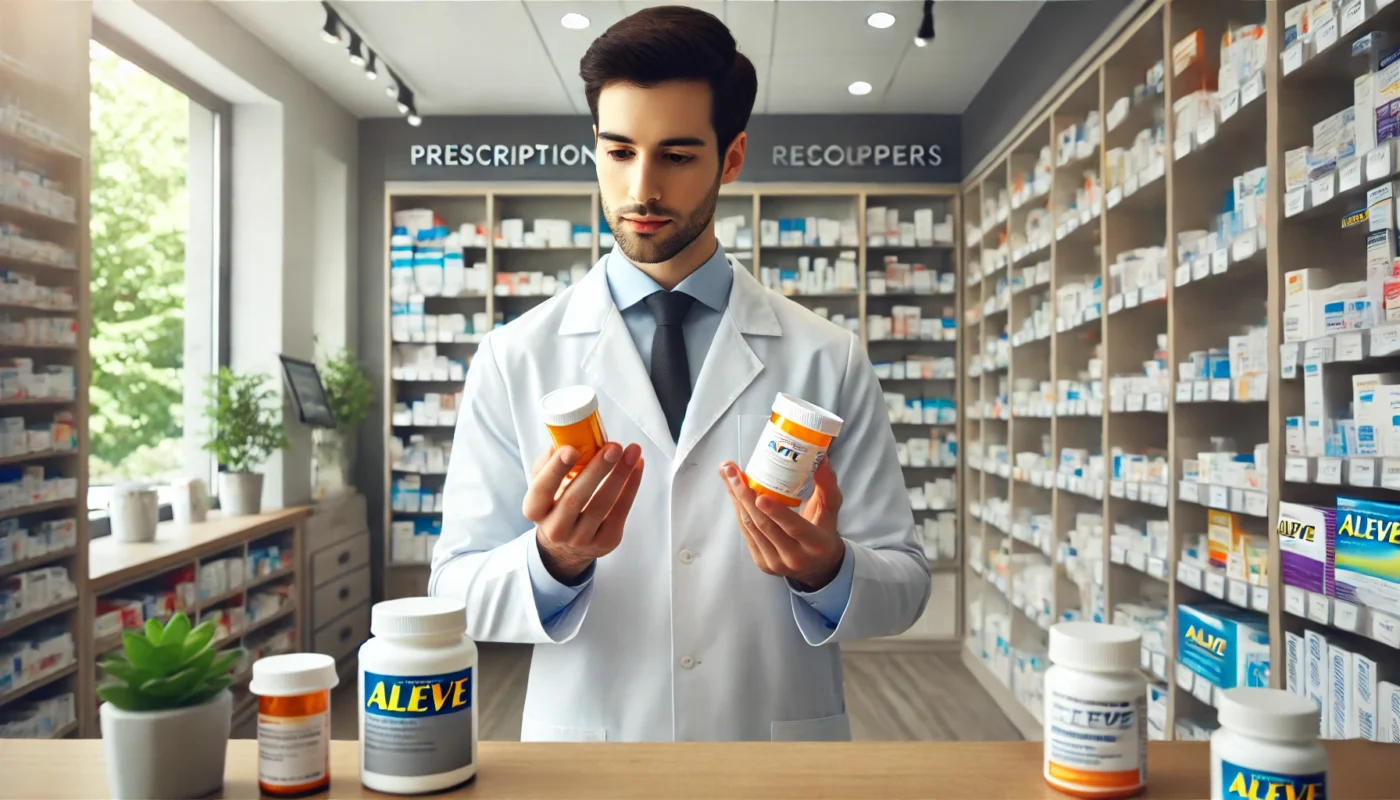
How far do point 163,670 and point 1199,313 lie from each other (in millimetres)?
3121

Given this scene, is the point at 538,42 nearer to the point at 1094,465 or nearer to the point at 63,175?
the point at 63,175

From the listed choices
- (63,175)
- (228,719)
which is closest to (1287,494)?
(228,719)

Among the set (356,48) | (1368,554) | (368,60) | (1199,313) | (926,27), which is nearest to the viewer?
(1368,554)

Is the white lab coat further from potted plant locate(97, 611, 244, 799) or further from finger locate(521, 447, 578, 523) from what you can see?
potted plant locate(97, 611, 244, 799)

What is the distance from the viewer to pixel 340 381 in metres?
5.94

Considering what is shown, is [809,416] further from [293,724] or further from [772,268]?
[772,268]

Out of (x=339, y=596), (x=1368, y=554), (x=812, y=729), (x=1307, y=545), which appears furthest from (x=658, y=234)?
(x=339, y=596)

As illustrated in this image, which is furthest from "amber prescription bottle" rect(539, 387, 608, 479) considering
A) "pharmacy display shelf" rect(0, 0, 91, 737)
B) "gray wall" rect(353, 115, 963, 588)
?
"gray wall" rect(353, 115, 963, 588)

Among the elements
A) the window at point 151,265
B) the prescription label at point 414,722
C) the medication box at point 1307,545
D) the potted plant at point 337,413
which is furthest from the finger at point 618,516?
the potted plant at point 337,413

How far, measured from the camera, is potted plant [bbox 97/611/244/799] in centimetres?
91

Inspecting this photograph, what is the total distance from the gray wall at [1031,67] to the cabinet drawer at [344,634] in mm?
4740

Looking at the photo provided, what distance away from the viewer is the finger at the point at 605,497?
3.85 feet

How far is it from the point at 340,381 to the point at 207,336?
0.83 meters

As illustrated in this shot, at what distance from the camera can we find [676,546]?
151cm
